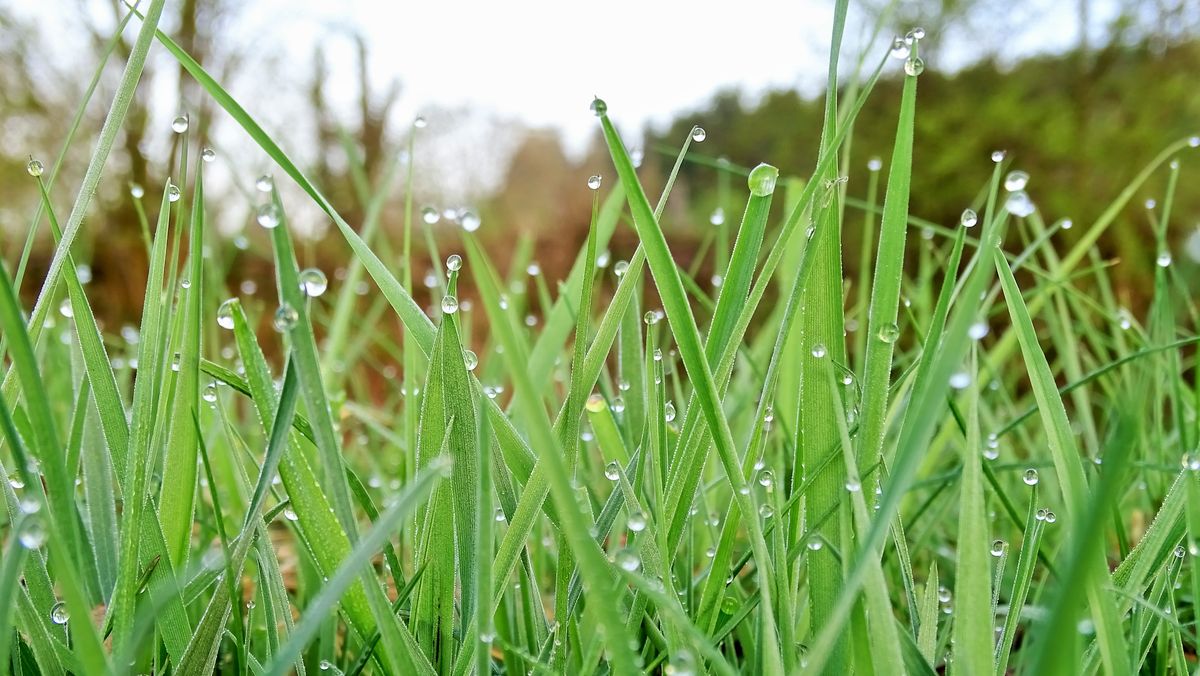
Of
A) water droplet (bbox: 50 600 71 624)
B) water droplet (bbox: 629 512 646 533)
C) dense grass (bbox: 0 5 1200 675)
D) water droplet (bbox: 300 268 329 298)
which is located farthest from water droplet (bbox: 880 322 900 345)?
water droplet (bbox: 50 600 71 624)

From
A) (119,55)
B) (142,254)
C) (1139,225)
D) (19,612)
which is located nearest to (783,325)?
(19,612)

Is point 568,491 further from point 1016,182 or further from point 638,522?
point 1016,182

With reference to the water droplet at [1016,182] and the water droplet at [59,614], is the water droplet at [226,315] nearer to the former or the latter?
the water droplet at [59,614]

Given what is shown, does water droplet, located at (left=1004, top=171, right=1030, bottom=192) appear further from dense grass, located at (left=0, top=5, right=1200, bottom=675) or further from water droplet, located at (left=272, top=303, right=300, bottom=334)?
water droplet, located at (left=272, top=303, right=300, bottom=334)

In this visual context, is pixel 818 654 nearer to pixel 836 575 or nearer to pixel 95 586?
pixel 836 575

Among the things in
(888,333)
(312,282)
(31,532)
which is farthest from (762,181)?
(31,532)

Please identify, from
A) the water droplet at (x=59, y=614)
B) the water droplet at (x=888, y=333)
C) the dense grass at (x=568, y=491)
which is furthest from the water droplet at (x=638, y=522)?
the water droplet at (x=59, y=614)
